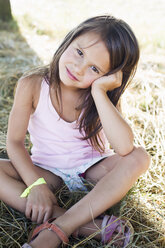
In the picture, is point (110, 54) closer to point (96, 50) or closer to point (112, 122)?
point (96, 50)

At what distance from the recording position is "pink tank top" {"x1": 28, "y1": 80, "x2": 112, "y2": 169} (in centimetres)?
187

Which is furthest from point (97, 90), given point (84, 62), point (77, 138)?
point (77, 138)

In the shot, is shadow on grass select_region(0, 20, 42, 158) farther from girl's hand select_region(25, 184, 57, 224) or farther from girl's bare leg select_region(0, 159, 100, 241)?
girl's hand select_region(25, 184, 57, 224)

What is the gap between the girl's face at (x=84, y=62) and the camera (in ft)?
5.37

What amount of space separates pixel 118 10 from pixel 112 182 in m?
6.25

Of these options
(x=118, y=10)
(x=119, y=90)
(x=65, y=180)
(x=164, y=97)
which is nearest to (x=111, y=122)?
(x=119, y=90)

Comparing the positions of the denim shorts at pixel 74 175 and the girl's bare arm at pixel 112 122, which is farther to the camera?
the denim shorts at pixel 74 175

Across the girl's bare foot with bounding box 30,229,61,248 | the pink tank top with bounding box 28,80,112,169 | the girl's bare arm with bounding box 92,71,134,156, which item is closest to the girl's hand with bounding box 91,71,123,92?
the girl's bare arm with bounding box 92,71,134,156

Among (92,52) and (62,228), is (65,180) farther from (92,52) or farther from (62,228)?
(92,52)

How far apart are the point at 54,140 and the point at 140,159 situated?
1.73ft

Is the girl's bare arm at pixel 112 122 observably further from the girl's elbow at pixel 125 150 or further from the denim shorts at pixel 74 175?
the denim shorts at pixel 74 175

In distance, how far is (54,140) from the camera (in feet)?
6.29

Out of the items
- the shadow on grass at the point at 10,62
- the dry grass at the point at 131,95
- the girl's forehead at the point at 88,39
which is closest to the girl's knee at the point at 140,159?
the dry grass at the point at 131,95

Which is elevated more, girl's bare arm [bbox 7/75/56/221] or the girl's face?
the girl's face
